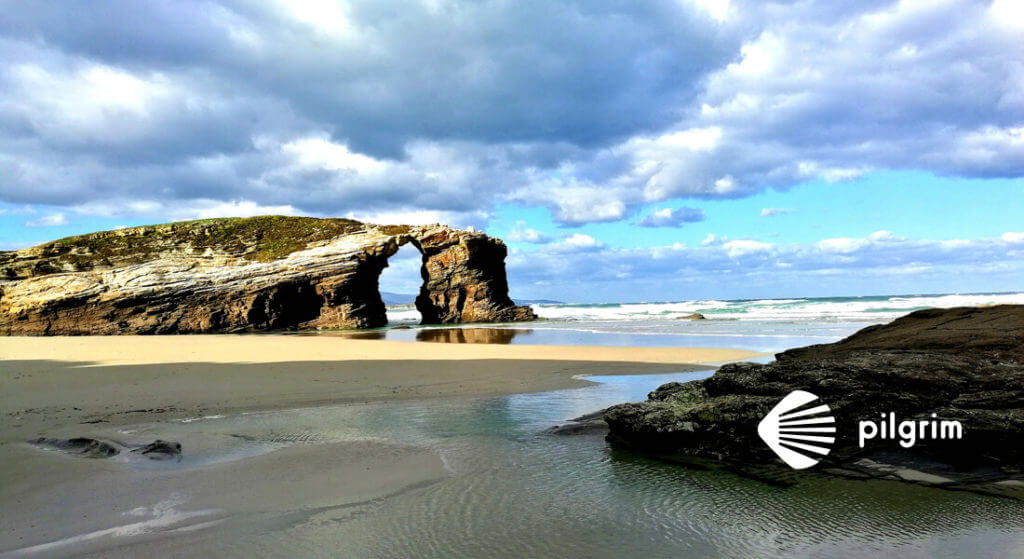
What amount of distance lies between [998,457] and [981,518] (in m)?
1.21

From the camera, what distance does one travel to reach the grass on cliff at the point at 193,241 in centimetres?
3462

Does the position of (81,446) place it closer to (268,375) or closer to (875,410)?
(268,375)

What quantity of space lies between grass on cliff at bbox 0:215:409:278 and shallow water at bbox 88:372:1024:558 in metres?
34.6

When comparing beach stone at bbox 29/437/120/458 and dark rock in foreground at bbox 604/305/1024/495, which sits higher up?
dark rock in foreground at bbox 604/305/1024/495

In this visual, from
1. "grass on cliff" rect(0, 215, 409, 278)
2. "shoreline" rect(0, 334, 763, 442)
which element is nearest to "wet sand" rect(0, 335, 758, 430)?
"shoreline" rect(0, 334, 763, 442)

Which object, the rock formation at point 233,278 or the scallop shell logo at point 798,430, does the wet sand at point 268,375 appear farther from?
the rock formation at point 233,278

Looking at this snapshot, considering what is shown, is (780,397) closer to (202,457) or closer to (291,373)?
(202,457)

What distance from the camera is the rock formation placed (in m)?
31.7

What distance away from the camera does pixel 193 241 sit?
122ft

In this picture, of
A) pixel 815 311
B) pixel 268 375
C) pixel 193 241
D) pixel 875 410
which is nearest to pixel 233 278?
pixel 193 241

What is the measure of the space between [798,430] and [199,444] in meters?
5.98

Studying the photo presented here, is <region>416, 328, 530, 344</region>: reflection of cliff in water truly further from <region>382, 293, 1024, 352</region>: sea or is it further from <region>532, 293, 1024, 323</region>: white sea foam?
<region>532, 293, 1024, 323</region>: white sea foam

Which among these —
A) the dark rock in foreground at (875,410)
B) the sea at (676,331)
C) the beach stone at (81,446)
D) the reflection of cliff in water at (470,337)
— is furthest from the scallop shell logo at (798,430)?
the reflection of cliff in water at (470,337)

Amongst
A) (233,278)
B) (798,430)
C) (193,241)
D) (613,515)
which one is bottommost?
(613,515)
